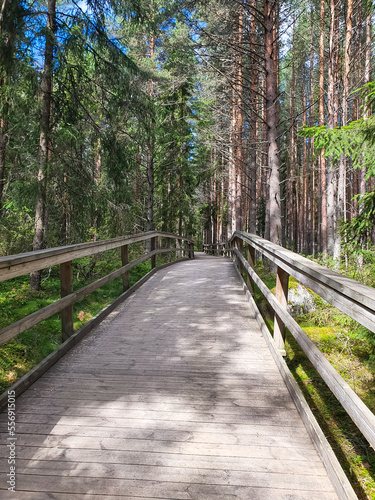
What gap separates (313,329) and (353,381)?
5.93 ft

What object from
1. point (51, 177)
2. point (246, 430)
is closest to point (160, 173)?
point (51, 177)

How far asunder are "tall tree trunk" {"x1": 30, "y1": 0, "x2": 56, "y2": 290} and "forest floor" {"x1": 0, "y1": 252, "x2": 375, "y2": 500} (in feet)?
4.09

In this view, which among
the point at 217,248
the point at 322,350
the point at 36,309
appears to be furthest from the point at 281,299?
the point at 217,248

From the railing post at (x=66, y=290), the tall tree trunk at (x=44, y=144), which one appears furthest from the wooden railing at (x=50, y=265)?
the tall tree trunk at (x=44, y=144)

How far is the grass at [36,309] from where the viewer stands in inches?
182

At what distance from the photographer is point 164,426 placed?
2.41 m

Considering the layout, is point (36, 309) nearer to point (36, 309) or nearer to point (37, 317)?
point (36, 309)

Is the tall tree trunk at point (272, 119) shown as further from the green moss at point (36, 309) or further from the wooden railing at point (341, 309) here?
the wooden railing at point (341, 309)

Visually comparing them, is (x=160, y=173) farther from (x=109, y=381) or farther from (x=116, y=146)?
(x=109, y=381)

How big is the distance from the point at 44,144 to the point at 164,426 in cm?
755

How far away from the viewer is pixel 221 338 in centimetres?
414

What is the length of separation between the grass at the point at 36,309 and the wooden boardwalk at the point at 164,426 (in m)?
1.28

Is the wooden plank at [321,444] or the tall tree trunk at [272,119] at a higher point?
the tall tree trunk at [272,119]

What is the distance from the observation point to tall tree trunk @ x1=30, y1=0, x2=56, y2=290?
7.60 m
